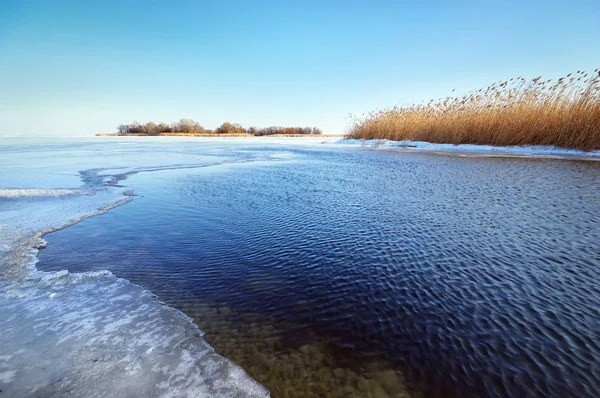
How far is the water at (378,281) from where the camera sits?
2.00 meters

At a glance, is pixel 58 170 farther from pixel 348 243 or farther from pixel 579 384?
pixel 579 384

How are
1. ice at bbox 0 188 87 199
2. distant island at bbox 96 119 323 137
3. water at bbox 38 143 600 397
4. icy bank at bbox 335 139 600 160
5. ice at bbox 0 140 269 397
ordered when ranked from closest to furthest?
ice at bbox 0 140 269 397 → water at bbox 38 143 600 397 → ice at bbox 0 188 87 199 → icy bank at bbox 335 139 600 160 → distant island at bbox 96 119 323 137

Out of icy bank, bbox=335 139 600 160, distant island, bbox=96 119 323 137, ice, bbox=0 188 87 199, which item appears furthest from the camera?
distant island, bbox=96 119 323 137

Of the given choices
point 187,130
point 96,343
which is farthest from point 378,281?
point 187,130

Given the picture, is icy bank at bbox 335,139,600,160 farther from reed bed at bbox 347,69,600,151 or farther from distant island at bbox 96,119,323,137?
distant island at bbox 96,119,323,137

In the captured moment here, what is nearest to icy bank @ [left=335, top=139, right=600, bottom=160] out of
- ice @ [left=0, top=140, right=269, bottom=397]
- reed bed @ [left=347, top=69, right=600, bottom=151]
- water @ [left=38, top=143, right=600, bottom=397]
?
reed bed @ [left=347, top=69, right=600, bottom=151]

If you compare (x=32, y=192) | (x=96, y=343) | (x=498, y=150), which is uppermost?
(x=498, y=150)

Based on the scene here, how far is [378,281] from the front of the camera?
10.3 ft

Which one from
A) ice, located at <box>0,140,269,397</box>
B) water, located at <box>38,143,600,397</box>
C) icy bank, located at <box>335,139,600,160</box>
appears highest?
icy bank, located at <box>335,139,600,160</box>

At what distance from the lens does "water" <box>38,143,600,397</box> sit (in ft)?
6.56

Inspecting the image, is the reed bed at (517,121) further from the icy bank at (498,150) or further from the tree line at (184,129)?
the tree line at (184,129)

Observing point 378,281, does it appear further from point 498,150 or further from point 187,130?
point 187,130

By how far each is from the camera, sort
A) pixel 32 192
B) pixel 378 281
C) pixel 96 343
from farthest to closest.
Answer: pixel 32 192, pixel 378 281, pixel 96 343

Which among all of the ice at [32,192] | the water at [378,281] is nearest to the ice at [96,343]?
the water at [378,281]
